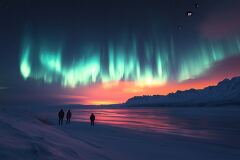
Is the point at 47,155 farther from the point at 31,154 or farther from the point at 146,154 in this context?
the point at 146,154

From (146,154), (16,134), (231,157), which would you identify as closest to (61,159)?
(16,134)

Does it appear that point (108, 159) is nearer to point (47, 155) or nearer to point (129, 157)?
point (129, 157)

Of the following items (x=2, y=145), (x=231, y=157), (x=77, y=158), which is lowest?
(x=231, y=157)

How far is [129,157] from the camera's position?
12523 millimetres

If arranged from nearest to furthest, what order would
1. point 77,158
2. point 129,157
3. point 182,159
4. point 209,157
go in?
point 77,158 → point 129,157 → point 182,159 → point 209,157

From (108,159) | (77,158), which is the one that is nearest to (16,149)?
(77,158)

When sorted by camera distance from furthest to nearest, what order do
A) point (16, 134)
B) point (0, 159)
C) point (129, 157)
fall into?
point (129, 157) → point (16, 134) → point (0, 159)

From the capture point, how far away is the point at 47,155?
701cm

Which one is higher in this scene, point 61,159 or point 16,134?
point 16,134

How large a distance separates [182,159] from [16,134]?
799 centimetres

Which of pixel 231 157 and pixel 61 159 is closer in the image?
pixel 61 159

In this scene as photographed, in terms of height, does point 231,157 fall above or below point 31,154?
below

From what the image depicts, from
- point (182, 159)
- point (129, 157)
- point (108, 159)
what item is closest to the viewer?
point (108, 159)

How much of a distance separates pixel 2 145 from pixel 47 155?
1.13 meters
